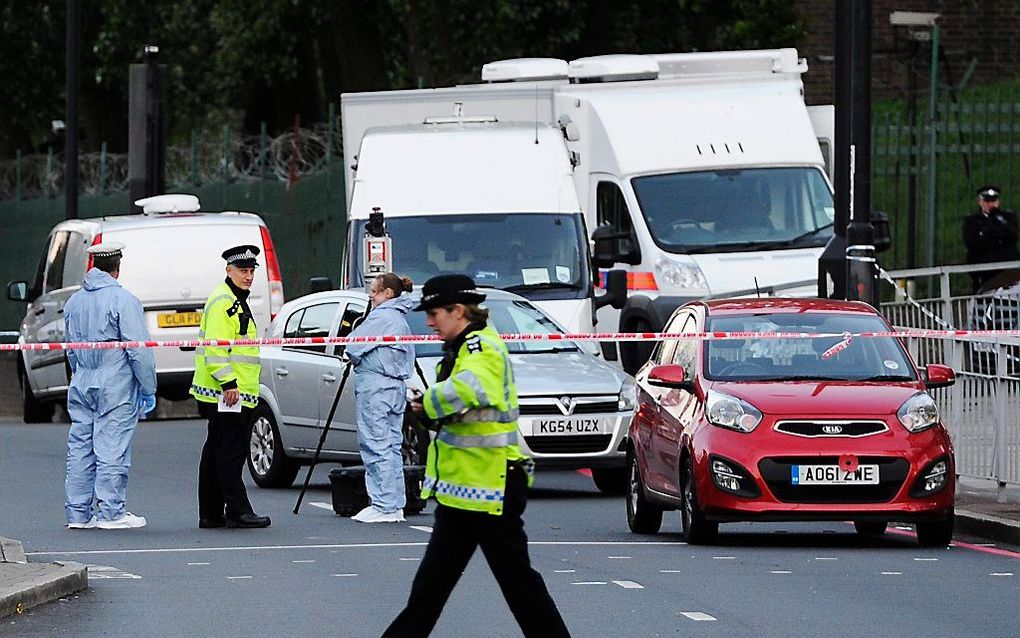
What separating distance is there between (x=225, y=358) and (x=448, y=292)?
6087 mm

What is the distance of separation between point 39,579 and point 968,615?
4.30 metres

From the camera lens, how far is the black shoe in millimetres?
14953

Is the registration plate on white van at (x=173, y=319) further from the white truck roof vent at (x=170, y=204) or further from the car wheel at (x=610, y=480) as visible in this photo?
the car wheel at (x=610, y=480)

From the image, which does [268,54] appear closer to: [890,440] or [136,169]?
[136,169]

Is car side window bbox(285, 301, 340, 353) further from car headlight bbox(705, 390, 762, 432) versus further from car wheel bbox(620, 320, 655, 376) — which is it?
car headlight bbox(705, 390, 762, 432)

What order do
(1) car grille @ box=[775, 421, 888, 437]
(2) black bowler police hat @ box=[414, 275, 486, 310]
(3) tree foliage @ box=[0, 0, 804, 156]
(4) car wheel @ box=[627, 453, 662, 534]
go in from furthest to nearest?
(3) tree foliage @ box=[0, 0, 804, 156] → (4) car wheel @ box=[627, 453, 662, 534] → (1) car grille @ box=[775, 421, 888, 437] → (2) black bowler police hat @ box=[414, 275, 486, 310]

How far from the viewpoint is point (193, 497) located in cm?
1720

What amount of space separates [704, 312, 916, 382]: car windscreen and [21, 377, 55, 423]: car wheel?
39.3 feet

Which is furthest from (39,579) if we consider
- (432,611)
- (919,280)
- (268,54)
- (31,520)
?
(268,54)

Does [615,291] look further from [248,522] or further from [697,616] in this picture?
[697,616]

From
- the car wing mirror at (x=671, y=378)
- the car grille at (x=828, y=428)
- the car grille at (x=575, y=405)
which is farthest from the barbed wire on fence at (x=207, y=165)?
the car grille at (x=828, y=428)

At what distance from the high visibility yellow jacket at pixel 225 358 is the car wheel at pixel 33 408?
10.2m

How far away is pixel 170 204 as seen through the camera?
1011 inches

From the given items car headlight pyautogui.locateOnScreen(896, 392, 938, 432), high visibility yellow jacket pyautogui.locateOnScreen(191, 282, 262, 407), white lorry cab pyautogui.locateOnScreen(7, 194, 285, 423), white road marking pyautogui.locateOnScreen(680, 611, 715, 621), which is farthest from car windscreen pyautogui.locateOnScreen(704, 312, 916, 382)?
white lorry cab pyautogui.locateOnScreen(7, 194, 285, 423)
